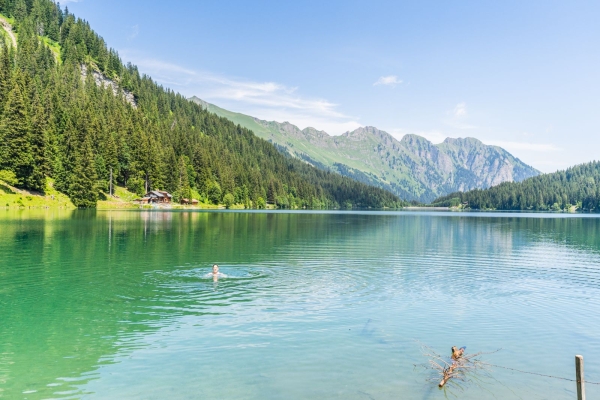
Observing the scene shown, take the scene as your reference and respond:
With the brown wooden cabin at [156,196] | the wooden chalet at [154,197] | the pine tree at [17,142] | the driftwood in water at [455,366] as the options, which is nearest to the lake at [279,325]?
the driftwood in water at [455,366]

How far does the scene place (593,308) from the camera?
1190 inches

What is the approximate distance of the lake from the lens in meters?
16.5

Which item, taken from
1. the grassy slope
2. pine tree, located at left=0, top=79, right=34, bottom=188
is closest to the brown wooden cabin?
the grassy slope

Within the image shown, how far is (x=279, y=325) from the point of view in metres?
23.8

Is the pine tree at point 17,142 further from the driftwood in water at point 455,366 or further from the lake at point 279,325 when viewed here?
the driftwood in water at point 455,366

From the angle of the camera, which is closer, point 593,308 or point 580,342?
point 580,342

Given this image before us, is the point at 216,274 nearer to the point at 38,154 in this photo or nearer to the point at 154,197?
the point at 38,154

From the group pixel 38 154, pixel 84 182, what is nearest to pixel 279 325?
pixel 38 154

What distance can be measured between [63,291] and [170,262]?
1434cm

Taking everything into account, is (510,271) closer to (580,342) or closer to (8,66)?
(580,342)

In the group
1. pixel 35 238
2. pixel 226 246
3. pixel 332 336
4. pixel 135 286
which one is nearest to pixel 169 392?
pixel 332 336

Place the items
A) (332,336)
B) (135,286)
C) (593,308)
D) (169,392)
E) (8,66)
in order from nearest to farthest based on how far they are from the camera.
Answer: (169,392) < (332,336) < (593,308) < (135,286) < (8,66)

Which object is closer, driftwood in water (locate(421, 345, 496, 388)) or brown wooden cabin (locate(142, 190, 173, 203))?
driftwood in water (locate(421, 345, 496, 388))

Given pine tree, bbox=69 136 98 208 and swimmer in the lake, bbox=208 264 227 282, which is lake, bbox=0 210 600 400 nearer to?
swimmer in the lake, bbox=208 264 227 282
